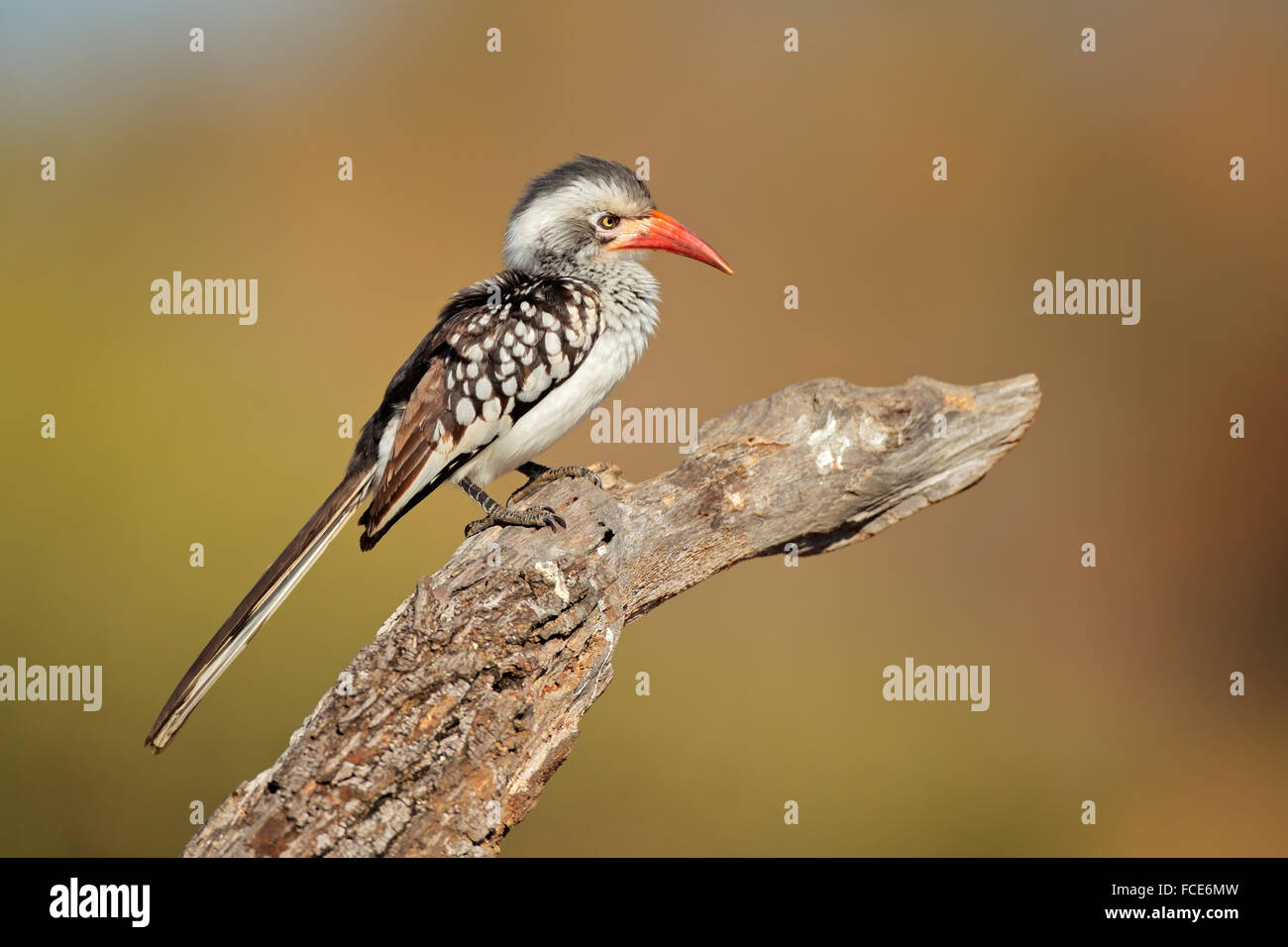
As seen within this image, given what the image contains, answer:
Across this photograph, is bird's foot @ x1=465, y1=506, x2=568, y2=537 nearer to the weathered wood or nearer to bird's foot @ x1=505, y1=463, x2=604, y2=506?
the weathered wood

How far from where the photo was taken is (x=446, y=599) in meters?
3.32

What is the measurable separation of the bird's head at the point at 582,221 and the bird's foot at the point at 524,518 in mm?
1321

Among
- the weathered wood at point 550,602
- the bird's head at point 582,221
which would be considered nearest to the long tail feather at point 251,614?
the weathered wood at point 550,602

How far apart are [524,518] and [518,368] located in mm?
748

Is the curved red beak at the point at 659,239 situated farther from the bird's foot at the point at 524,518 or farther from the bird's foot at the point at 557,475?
the bird's foot at the point at 524,518

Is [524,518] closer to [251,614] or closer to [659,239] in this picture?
[251,614]

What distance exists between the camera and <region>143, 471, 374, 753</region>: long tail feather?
338cm

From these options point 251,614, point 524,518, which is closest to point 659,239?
point 524,518

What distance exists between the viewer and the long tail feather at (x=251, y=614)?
3.38m

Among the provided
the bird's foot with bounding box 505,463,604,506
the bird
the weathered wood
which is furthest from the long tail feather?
the bird's foot with bounding box 505,463,604,506

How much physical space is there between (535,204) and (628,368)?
0.90 meters

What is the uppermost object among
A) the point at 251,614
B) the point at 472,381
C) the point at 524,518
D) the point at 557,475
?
the point at 472,381

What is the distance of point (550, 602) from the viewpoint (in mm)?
3352
